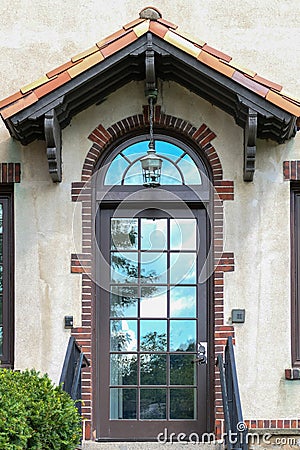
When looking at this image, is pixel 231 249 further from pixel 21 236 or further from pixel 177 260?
pixel 21 236

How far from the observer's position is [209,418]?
27.9 ft

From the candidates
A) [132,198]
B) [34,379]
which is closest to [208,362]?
[132,198]

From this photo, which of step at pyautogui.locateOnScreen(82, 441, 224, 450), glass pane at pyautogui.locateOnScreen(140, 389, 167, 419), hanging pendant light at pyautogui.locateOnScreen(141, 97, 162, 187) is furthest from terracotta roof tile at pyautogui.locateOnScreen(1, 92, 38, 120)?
step at pyautogui.locateOnScreen(82, 441, 224, 450)

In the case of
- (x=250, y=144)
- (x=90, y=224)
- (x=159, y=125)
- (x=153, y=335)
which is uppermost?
(x=159, y=125)

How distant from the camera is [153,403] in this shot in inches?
339

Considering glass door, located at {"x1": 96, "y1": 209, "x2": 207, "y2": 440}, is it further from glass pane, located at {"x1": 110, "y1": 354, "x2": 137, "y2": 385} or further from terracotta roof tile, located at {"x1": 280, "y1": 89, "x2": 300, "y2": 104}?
terracotta roof tile, located at {"x1": 280, "y1": 89, "x2": 300, "y2": 104}

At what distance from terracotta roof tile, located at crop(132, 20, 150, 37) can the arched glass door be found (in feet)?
4.46

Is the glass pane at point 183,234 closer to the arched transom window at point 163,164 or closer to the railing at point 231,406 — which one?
the arched transom window at point 163,164

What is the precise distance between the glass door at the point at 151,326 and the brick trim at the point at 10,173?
93 cm

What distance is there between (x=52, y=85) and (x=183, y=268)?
2302 millimetres

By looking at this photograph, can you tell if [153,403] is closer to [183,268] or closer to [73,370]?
[73,370]

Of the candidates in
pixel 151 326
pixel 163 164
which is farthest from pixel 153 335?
pixel 163 164

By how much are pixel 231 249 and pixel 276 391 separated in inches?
57.1

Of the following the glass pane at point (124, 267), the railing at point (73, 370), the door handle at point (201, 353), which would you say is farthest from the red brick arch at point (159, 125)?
the railing at point (73, 370)
